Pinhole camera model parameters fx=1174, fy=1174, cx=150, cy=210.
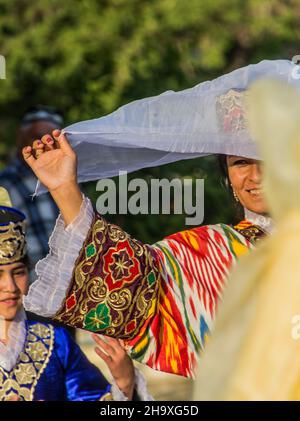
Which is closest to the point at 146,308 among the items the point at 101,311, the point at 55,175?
the point at 101,311

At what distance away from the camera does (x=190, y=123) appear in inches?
119

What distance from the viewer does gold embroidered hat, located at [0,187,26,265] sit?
356 centimetres

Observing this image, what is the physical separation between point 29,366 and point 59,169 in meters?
0.91

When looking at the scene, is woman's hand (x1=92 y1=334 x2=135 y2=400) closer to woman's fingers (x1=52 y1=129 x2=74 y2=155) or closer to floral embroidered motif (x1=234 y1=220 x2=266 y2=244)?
floral embroidered motif (x1=234 y1=220 x2=266 y2=244)

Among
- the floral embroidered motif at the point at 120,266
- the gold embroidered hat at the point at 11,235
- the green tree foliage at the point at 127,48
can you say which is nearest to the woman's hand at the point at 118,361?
the gold embroidered hat at the point at 11,235

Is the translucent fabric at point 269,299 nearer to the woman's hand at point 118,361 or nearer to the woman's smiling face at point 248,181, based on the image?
the woman's smiling face at point 248,181

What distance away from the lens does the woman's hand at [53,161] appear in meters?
2.88

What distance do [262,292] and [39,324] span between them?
2.11 meters

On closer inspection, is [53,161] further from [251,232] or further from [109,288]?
[251,232]

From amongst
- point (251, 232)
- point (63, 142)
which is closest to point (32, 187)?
point (251, 232)

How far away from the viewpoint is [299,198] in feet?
5.55

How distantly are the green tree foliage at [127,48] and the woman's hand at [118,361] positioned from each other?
7.59 ft

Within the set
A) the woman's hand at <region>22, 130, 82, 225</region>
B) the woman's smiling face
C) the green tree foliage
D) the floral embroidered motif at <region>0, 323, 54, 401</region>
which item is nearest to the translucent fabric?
the woman's hand at <region>22, 130, 82, 225</region>

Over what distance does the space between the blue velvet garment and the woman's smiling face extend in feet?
2.72
